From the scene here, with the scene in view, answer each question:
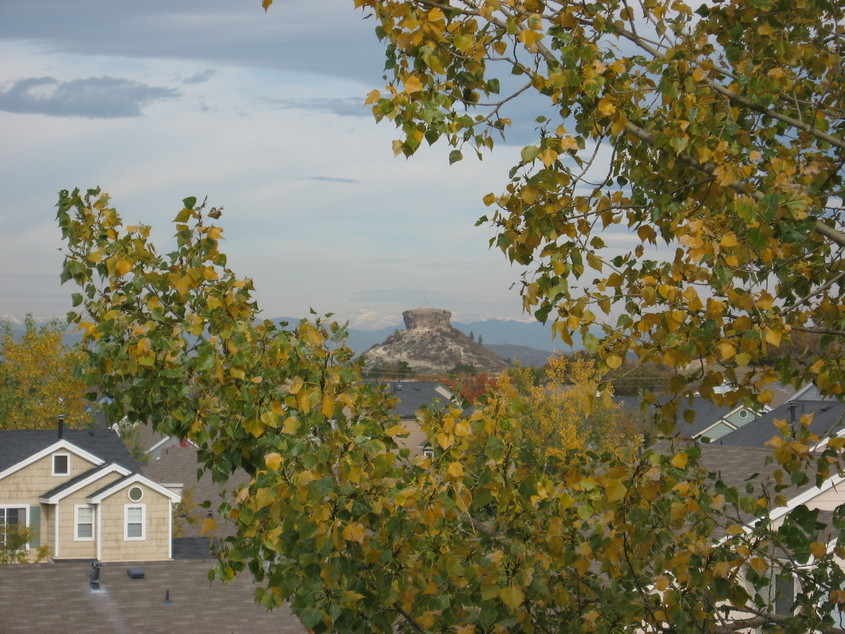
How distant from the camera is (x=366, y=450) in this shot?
16.9 feet

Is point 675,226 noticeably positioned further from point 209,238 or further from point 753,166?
point 209,238

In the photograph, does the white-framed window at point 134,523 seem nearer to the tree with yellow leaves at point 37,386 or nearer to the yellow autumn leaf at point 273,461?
the tree with yellow leaves at point 37,386

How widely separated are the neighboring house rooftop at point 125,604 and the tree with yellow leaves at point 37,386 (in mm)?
33539

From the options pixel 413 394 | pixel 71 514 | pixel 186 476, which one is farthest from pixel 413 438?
pixel 71 514

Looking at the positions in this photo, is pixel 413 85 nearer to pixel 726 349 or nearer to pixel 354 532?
pixel 726 349

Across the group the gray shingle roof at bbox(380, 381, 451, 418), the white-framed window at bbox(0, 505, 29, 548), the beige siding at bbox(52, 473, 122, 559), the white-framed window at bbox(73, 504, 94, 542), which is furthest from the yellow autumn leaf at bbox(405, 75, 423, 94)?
the gray shingle roof at bbox(380, 381, 451, 418)

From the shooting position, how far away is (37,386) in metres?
56.7

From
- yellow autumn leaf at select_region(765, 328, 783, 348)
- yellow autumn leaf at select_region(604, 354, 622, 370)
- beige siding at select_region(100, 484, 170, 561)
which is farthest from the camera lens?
beige siding at select_region(100, 484, 170, 561)

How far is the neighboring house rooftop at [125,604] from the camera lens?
67.9 ft

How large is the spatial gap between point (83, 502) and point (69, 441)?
9.91 feet

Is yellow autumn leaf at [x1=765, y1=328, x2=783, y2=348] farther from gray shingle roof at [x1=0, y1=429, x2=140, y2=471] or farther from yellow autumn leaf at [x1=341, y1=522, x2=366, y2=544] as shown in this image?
gray shingle roof at [x1=0, y1=429, x2=140, y2=471]

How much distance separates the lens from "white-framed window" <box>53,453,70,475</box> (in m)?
Answer: 38.4

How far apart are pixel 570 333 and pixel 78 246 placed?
11.8ft

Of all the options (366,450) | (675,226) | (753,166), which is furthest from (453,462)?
(753,166)
